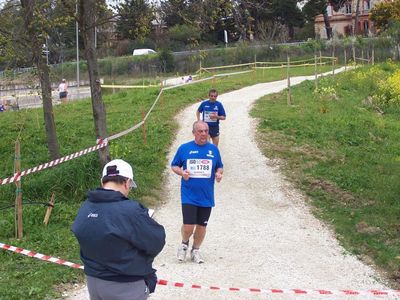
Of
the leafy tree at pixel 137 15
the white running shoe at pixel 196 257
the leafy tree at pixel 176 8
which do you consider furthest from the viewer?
the leafy tree at pixel 137 15

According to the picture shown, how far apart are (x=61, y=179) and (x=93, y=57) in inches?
87.0

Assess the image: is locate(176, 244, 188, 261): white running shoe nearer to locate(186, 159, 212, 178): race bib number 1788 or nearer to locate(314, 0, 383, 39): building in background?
locate(186, 159, 212, 178): race bib number 1788

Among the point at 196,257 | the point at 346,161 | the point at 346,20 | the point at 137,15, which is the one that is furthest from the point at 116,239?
the point at 346,20

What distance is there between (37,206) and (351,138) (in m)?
8.65

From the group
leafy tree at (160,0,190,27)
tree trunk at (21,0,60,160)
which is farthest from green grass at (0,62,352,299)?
leafy tree at (160,0,190,27)

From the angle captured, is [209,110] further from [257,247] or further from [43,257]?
[43,257]

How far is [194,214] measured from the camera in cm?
696

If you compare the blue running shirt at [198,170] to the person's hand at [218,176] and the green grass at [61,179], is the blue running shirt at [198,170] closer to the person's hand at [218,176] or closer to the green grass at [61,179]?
the person's hand at [218,176]

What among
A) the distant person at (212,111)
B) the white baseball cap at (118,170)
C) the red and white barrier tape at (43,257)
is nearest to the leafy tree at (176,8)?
the distant person at (212,111)

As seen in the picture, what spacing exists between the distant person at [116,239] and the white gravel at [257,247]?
8.00ft

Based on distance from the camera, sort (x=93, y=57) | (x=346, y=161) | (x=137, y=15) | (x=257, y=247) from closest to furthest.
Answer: (x=257, y=247) → (x=93, y=57) → (x=137, y=15) → (x=346, y=161)

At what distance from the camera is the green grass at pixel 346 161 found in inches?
333

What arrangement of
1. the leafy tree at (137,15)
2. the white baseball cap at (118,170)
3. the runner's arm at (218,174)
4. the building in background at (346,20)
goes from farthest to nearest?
the building in background at (346,20) → the leafy tree at (137,15) → the runner's arm at (218,174) → the white baseball cap at (118,170)

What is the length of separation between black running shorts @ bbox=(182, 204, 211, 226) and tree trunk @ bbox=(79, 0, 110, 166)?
12.9ft
